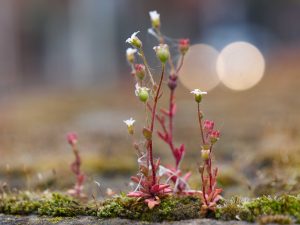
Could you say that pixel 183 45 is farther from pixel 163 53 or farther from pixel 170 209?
pixel 170 209

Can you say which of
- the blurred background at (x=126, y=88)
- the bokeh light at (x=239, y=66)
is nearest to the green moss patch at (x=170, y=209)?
the blurred background at (x=126, y=88)

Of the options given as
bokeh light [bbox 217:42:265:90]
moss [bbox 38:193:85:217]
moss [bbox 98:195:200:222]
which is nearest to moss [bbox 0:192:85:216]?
moss [bbox 38:193:85:217]

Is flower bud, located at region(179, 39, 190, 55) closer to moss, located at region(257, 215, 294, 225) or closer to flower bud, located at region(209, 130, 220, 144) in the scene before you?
flower bud, located at region(209, 130, 220, 144)

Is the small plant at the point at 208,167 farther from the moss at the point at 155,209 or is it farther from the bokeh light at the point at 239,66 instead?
the bokeh light at the point at 239,66

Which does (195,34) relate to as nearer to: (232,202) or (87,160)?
(87,160)

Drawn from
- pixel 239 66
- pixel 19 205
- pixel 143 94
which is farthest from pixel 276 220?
pixel 239 66

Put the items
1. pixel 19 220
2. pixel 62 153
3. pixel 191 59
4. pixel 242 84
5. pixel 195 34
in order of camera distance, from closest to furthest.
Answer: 1. pixel 19 220
2. pixel 62 153
3. pixel 242 84
4. pixel 191 59
5. pixel 195 34

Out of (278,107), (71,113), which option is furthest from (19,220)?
(71,113)
